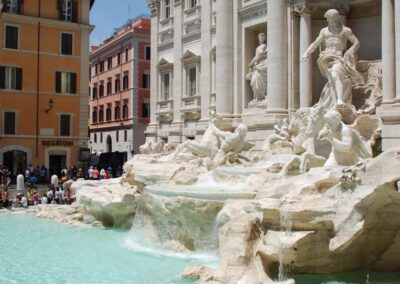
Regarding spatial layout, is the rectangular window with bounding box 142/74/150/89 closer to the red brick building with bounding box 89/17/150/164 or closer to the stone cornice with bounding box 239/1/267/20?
the red brick building with bounding box 89/17/150/164

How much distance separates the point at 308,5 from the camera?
58.4 ft

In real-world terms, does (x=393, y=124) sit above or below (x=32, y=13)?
below

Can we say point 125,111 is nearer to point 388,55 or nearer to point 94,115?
point 94,115

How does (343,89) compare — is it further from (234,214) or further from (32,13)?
(32,13)

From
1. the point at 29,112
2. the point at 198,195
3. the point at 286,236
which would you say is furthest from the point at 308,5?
the point at 29,112

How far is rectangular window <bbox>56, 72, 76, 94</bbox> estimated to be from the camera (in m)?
33.7

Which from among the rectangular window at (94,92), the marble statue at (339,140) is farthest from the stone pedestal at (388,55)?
the rectangular window at (94,92)

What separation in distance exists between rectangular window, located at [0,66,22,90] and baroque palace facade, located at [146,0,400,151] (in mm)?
8878

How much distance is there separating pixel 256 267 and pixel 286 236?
747 mm

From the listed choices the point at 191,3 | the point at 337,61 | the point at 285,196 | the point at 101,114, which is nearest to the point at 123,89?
the point at 101,114

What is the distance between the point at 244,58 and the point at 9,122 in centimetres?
1706

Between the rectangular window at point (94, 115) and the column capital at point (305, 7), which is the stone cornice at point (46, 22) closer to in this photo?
the rectangular window at point (94, 115)

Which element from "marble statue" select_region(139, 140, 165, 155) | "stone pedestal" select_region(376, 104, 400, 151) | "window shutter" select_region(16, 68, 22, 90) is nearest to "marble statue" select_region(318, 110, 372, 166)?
"stone pedestal" select_region(376, 104, 400, 151)

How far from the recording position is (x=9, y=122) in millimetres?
31875
